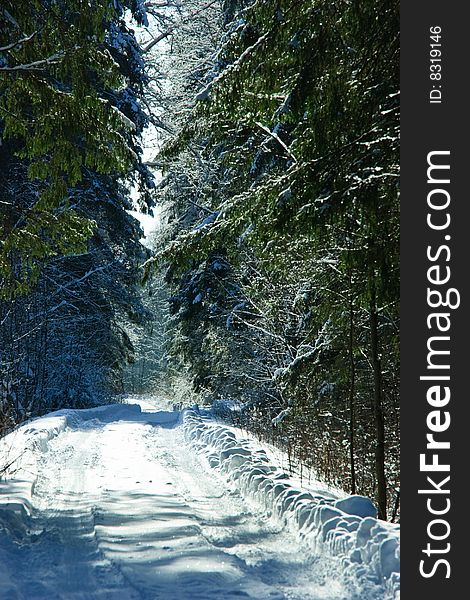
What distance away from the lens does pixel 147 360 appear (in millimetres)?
65000

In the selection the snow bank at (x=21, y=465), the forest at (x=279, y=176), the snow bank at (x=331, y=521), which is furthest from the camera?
the snow bank at (x=21, y=465)

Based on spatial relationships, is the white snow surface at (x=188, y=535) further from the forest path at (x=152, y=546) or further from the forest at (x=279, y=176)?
the forest at (x=279, y=176)

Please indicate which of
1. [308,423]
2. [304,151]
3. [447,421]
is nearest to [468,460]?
[447,421]

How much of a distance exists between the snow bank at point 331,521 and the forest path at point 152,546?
6.8 inches

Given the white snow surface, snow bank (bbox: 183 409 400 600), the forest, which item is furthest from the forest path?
the forest

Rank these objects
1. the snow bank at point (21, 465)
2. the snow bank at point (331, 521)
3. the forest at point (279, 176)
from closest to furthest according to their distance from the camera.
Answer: the snow bank at point (331, 521), the forest at point (279, 176), the snow bank at point (21, 465)

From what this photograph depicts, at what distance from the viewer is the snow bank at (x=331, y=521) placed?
14.1 ft

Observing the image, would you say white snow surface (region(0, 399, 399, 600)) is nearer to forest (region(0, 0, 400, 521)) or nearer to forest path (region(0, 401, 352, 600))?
forest path (region(0, 401, 352, 600))

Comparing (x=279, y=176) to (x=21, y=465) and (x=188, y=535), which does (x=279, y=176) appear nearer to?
(x=188, y=535)

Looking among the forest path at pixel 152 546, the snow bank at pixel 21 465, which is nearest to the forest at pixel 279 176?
the snow bank at pixel 21 465

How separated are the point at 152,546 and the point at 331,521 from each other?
1644mm

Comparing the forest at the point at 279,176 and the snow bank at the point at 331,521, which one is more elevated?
the forest at the point at 279,176

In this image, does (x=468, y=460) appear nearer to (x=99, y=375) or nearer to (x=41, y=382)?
(x=41, y=382)

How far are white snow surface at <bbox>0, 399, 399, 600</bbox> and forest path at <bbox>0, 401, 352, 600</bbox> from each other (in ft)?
0.04
